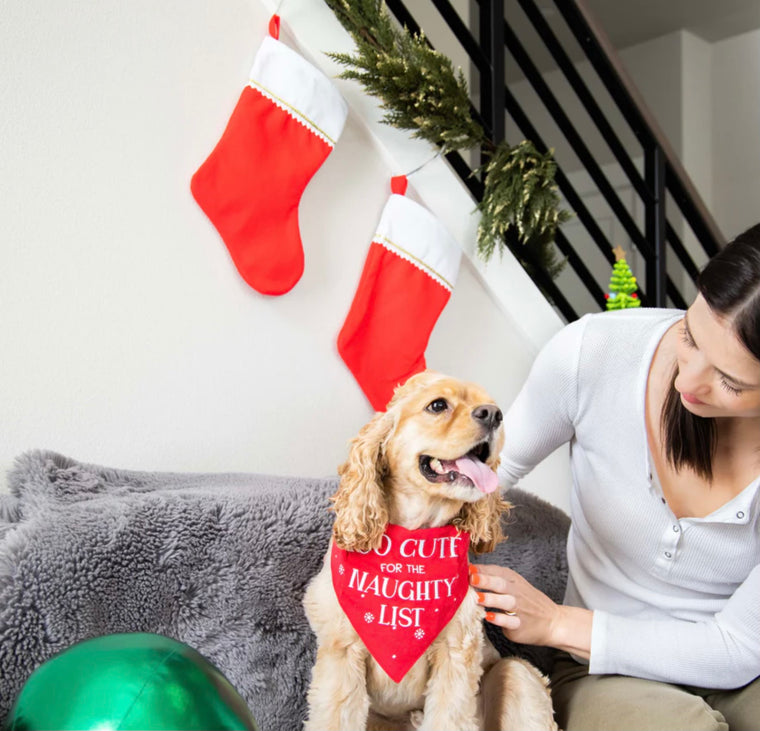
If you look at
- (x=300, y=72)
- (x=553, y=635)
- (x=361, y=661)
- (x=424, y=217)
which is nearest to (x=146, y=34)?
(x=300, y=72)

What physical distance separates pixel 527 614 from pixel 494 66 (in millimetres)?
1455

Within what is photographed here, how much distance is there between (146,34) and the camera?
1480 millimetres

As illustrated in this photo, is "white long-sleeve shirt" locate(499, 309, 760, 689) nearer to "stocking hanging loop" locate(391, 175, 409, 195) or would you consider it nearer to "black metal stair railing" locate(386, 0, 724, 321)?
"stocking hanging loop" locate(391, 175, 409, 195)

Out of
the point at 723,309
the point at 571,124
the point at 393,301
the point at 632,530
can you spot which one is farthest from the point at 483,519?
the point at 571,124

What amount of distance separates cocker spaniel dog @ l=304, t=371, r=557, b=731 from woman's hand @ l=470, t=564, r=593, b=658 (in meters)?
0.08

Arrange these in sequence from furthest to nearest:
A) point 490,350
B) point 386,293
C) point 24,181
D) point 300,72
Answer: point 490,350 < point 386,293 < point 300,72 < point 24,181

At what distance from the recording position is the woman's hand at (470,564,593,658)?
116 centimetres

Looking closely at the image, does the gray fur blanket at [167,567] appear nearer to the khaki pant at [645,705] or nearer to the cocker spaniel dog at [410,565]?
the cocker spaniel dog at [410,565]

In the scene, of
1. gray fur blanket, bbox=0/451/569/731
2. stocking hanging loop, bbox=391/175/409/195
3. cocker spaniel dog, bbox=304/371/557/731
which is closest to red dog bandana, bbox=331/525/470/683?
cocker spaniel dog, bbox=304/371/557/731

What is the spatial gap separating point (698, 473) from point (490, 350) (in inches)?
34.4

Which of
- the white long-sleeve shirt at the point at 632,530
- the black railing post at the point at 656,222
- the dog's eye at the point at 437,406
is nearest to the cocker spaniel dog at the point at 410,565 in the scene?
the dog's eye at the point at 437,406

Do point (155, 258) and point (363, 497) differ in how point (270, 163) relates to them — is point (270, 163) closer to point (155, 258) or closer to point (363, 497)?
point (155, 258)

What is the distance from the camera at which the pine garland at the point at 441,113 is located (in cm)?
167

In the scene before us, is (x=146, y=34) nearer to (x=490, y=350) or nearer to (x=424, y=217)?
(x=424, y=217)
